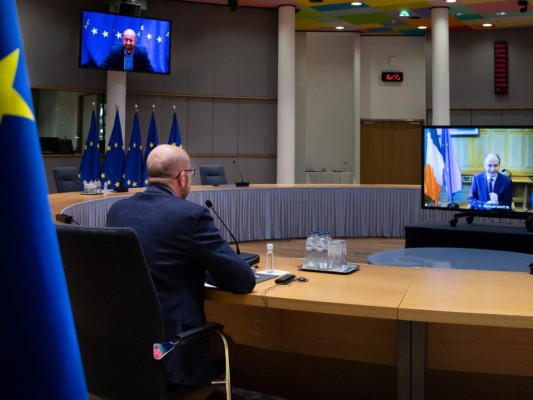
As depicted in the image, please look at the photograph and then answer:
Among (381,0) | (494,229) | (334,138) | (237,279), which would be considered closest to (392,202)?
(494,229)

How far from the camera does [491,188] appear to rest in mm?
4895

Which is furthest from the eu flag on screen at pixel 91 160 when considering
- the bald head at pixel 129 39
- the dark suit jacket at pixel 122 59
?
the bald head at pixel 129 39

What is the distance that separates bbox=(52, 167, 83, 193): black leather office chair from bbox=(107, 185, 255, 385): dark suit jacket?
4.85 m

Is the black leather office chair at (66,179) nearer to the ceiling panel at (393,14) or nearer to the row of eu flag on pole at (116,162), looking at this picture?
the row of eu flag on pole at (116,162)

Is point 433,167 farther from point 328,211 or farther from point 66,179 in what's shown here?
point 66,179

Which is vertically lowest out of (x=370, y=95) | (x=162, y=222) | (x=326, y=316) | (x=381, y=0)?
(x=326, y=316)

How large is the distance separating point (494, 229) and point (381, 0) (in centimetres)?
576

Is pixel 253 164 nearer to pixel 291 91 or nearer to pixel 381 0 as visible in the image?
pixel 291 91

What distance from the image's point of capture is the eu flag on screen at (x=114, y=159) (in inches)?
327

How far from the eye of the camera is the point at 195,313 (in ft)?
6.28

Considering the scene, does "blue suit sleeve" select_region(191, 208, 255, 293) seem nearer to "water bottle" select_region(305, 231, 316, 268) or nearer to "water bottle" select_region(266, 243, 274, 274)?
"water bottle" select_region(266, 243, 274, 274)

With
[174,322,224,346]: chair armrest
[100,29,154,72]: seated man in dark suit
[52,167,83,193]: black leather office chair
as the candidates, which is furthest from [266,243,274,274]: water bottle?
[100,29,154,72]: seated man in dark suit

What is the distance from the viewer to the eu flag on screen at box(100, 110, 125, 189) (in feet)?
27.3

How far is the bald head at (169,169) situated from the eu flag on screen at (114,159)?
629 cm
